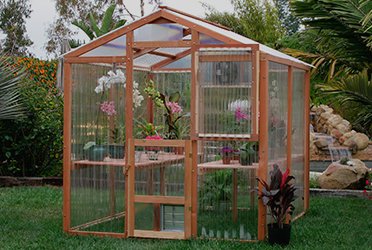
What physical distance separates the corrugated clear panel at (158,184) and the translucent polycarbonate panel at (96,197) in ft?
0.97

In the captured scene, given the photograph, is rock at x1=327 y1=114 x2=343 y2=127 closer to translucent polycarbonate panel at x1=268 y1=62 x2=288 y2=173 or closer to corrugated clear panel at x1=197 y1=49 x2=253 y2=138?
translucent polycarbonate panel at x1=268 y1=62 x2=288 y2=173

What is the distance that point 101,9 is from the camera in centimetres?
3572

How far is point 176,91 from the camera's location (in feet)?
32.3

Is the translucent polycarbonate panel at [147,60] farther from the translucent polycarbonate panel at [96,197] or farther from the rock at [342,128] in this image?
the rock at [342,128]

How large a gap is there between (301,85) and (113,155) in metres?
2.98

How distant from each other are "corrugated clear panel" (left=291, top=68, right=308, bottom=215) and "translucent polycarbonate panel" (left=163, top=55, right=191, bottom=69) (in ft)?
4.46

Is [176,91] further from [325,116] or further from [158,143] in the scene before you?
[325,116]

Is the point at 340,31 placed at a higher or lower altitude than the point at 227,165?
higher

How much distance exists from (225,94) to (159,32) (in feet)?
3.57

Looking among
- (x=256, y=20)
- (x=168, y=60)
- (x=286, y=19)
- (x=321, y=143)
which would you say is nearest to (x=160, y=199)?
(x=168, y=60)

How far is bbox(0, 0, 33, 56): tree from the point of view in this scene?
38031 millimetres

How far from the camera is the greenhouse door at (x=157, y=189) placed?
28.4 feet

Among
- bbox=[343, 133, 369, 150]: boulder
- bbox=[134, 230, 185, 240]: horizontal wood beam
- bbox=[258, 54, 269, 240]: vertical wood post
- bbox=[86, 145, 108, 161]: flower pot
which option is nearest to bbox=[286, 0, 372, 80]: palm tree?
bbox=[258, 54, 269, 240]: vertical wood post

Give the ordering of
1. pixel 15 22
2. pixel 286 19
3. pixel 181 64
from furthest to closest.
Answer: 1. pixel 286 19
2. pixel 15 22
3. pixel 181 64
